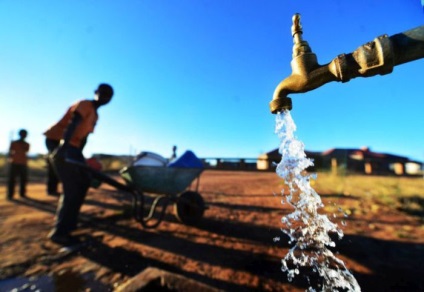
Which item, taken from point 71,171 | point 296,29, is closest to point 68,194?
point 71,171

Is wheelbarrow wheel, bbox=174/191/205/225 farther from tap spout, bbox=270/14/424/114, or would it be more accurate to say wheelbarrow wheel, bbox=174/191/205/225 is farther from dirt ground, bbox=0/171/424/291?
tap spout, bbox=270/14/424/114

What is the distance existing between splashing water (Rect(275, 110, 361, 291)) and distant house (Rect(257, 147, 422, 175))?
397mm

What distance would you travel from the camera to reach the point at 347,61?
1.09 metres

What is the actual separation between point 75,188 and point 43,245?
80cm

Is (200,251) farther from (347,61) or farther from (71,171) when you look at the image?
(347,61)

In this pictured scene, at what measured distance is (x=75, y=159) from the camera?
336cm

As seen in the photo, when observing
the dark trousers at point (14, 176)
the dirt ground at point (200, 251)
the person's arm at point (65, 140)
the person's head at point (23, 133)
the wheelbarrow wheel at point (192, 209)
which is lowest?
the dirt ground at point (200, 251)

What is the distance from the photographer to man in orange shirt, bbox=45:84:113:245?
3.17 metres

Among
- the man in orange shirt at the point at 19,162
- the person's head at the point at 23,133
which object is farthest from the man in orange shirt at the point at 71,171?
the person's head at the point at 23,133

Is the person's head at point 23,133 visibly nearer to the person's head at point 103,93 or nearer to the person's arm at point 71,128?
the person's head at point 103,93

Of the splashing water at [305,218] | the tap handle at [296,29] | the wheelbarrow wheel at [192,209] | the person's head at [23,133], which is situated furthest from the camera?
the person's head at [23,133]

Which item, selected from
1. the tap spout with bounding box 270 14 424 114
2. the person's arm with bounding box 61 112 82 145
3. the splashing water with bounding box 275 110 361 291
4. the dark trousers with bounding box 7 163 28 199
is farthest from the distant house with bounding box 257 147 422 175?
the dark trousers with bounding box 7 163 28 199

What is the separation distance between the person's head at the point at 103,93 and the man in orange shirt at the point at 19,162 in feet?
16.3

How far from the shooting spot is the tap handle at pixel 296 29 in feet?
4.64
